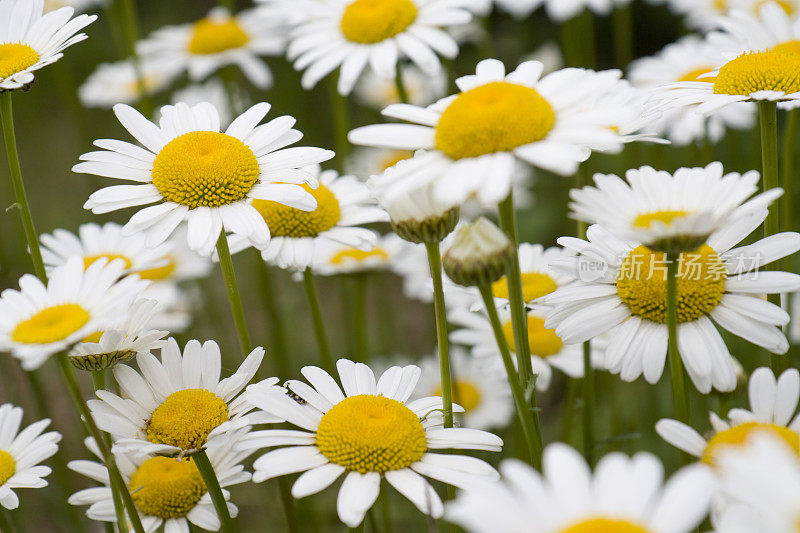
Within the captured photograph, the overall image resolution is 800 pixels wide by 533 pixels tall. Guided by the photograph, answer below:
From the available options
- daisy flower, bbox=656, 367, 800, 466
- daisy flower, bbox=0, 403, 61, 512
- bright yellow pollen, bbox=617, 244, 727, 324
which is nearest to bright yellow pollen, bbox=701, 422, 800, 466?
daisy flower, bbox=656, 367, 800, 466

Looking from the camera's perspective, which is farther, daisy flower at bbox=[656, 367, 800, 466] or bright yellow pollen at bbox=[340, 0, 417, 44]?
bright yellow pollen at bbox=[340, 0, 417, 44]

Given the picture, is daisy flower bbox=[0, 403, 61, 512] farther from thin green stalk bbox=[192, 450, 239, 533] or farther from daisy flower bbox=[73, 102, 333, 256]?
daisy flower bbox=[73, 102, 333, 256]

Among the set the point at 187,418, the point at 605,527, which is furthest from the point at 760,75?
the point at 187,418

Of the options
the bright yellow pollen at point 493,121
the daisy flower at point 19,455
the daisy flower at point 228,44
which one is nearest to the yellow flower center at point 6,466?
the daisy flower at point 19,455

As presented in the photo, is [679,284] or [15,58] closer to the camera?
[679,284]

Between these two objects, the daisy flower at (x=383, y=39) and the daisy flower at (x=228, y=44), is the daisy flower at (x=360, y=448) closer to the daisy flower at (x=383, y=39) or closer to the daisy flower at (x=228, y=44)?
the daisy flower at (x=383, y=39)

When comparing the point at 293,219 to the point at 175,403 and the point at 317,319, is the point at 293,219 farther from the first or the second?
the point at 175,403
